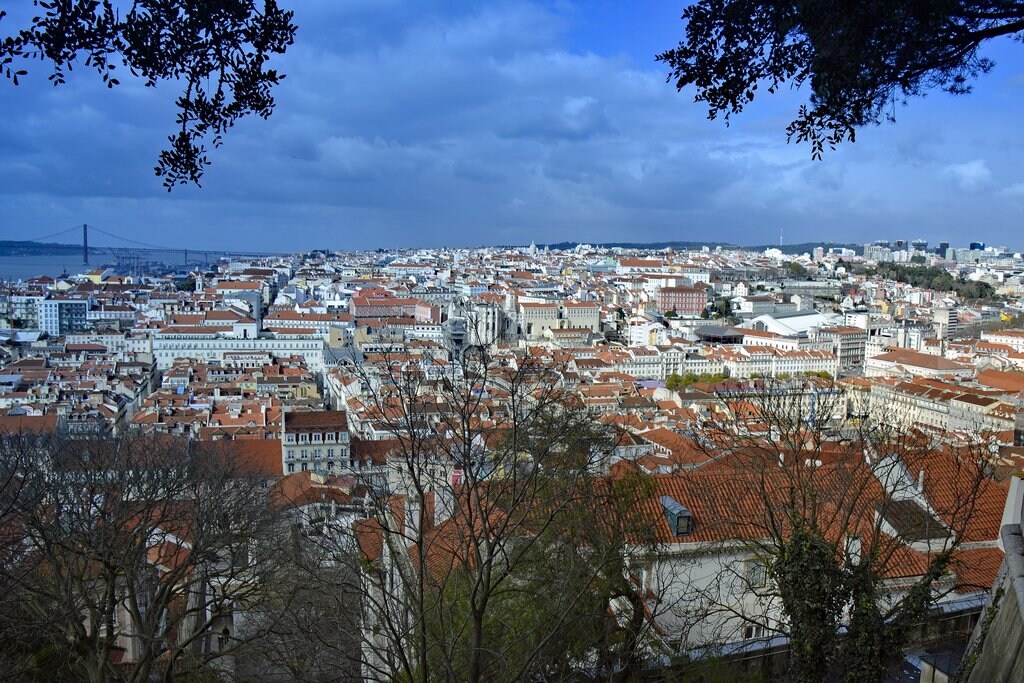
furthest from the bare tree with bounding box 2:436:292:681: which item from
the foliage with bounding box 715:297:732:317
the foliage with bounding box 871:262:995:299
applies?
the foliage with bounding box 871:262:995:299

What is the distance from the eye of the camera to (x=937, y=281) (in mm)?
57656

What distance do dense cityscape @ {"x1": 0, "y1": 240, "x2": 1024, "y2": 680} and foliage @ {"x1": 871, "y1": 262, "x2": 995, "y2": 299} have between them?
1.10 ft

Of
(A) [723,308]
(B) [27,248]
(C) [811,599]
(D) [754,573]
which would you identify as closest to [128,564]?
(D) [754,573]

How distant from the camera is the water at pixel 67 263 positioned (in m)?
89.2

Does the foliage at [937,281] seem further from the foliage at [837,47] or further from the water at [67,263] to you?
the water at [67,263]

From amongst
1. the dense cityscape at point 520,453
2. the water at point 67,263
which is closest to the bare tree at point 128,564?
the dense cityscape at point 520,453

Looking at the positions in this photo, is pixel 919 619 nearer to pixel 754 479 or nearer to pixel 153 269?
pixel 754 479

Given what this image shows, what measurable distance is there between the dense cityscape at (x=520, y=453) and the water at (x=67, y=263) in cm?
2990

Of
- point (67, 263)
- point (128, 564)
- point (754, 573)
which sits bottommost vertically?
point (128, 564)

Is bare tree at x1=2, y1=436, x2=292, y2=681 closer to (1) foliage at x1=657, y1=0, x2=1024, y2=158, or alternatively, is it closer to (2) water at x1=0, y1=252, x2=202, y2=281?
(1) foliage at x1=657, y1=0, x2=1024, y2=158

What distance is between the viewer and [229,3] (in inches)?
75.4

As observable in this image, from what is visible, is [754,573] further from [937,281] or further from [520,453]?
[937,281]


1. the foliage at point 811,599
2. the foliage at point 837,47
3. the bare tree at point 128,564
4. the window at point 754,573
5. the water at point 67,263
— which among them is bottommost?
the bare tree at point 128,564

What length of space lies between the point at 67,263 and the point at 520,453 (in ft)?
400
